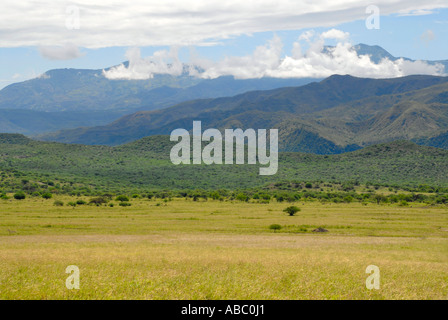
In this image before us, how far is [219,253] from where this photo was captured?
125 feet

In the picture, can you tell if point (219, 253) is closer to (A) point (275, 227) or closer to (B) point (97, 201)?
(A) point (275, 227)

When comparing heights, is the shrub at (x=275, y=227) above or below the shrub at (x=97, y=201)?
above

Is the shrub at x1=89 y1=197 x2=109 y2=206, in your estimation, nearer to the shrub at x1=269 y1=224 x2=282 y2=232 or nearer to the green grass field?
the green grass field

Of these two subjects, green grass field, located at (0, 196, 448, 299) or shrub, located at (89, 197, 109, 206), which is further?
shrub, located at (89, 197, 109, 206)

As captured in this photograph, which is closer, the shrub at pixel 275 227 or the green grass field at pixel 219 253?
the green grass field at pixel 219 253

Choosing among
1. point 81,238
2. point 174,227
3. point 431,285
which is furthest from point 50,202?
point 431,285

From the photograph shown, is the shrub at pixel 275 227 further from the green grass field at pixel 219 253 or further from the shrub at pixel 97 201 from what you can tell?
the shrub at pixel 97 201

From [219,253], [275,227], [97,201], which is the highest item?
[219,253]

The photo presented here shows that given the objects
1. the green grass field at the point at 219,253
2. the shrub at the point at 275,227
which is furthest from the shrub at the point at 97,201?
the shrub at the point at 275,227

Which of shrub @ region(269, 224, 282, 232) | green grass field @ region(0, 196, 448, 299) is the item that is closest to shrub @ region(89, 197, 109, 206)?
green grass field @ region(0, 196, 448, 299)

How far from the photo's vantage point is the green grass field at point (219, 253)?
23.5 metres

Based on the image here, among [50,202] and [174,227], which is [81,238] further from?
[50,202]

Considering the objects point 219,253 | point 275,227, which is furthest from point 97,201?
point 219,253

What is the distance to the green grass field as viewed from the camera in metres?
23.5
